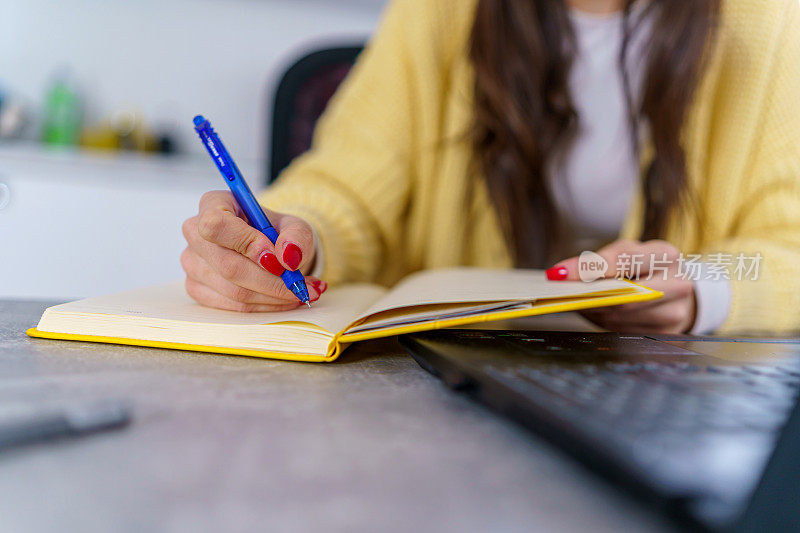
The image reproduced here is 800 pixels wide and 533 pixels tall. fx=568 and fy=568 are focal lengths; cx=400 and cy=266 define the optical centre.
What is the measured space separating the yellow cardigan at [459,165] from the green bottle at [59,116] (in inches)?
44.1

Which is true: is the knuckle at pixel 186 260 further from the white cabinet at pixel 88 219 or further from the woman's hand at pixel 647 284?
the white cabinet at pixel 88 219

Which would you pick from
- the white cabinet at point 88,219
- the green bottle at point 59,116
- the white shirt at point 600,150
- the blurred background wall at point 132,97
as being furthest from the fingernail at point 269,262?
the green bottle at point 59,116

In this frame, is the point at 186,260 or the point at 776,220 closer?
the point at 186,260

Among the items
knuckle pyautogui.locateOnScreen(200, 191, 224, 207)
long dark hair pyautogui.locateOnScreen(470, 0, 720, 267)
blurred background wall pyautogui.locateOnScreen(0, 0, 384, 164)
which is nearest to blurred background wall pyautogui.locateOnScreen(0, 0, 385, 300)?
blurred background wall pyautogui.locateOnScreen(0, 0, 384, 164)

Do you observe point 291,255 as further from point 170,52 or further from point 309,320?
point 170,52

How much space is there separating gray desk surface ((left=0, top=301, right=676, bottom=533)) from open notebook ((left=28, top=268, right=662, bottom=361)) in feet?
0.15

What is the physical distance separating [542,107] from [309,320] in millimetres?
510

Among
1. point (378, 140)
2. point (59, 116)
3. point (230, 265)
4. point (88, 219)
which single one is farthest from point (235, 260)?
point (59, 116)

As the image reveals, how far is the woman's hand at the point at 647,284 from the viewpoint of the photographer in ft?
1.29

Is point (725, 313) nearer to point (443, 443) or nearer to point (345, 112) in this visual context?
point (443, 443)

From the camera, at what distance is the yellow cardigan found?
52cm

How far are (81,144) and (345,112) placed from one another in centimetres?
116

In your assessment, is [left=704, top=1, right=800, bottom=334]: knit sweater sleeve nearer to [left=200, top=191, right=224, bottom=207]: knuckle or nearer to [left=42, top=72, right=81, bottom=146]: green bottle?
[left=200, top=191, right=224, bottom=207]: knuckle

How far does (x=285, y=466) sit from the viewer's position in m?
0.17
